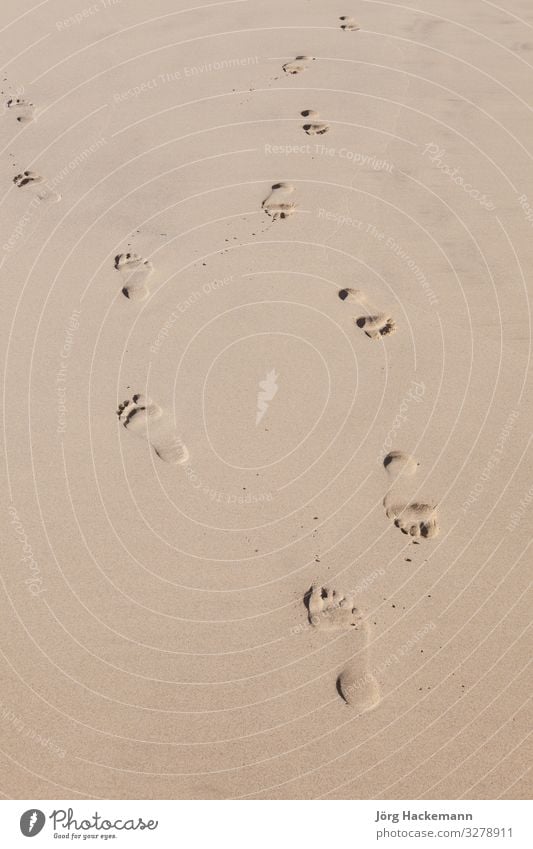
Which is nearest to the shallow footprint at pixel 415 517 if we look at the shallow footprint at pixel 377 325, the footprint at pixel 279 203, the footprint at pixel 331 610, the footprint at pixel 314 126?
the footprint at pixel 331 610

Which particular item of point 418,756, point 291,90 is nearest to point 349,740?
point 418,756

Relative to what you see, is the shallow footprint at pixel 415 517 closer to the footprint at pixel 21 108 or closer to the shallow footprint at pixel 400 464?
the shallow footprint at pixel 400 464

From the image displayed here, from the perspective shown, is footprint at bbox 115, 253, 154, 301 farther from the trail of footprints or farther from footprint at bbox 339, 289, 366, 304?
footprint at bbox 339, 289, 366, 304

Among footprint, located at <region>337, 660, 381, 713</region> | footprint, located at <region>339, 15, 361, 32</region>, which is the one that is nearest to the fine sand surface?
footprint, located at <region>337, 660, 381, 713</region>

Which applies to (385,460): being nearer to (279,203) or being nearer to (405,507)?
(405,507)

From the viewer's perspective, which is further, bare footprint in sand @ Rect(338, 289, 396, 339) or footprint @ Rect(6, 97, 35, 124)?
footprint @ Rect(6, 97, 35, 124)
